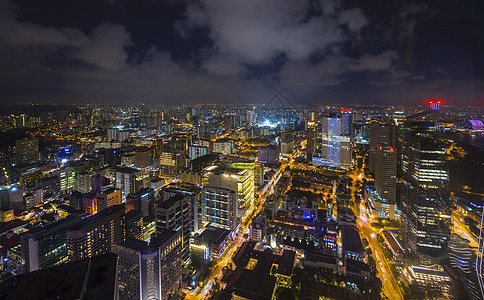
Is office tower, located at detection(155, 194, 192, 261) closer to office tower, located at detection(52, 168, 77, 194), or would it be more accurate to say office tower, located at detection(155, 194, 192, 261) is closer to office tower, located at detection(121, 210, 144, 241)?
office tower, located at detection(121, 210, 144, 241)

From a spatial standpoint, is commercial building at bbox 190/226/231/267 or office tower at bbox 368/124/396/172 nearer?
commercial building at bbox 190/226/231/267

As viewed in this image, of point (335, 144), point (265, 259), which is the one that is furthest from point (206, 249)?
point (335, 144)

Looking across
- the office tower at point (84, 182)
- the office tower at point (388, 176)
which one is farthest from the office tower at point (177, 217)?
the office tower at point (388, 176)

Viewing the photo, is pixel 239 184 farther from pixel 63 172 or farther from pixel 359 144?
pixel 359 144

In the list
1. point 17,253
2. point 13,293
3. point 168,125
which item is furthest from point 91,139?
point 13,293

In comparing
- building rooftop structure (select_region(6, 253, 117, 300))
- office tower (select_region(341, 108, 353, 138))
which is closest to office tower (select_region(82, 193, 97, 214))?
building rooftop structure (select_region(6, 253, 117, 300))

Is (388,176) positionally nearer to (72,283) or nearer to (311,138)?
(311,138)

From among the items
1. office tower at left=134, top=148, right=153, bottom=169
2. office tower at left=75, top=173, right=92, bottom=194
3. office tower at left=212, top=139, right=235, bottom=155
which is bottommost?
office tower at left=75, top=173, right=92, bottom=194
